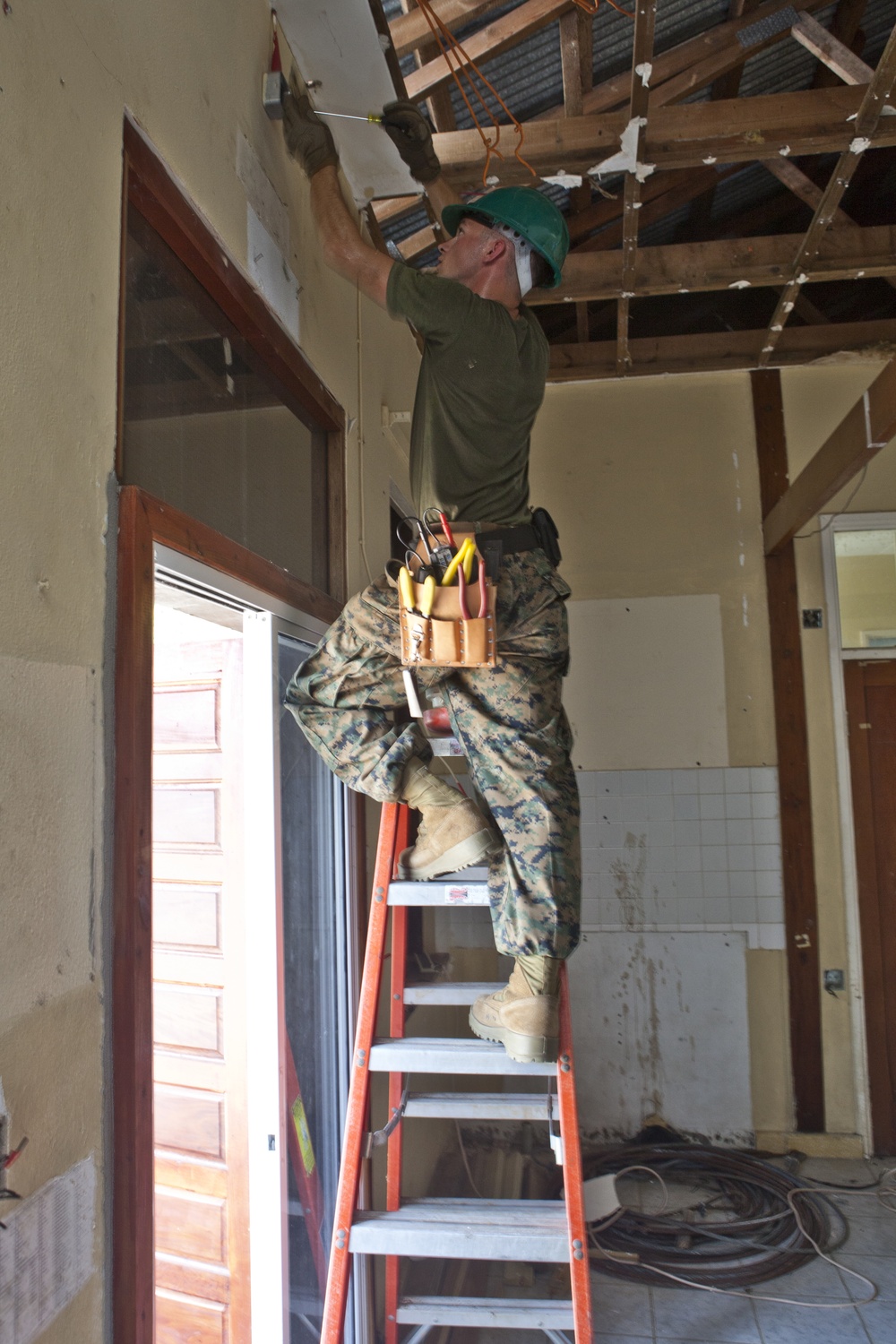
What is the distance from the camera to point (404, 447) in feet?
10.6

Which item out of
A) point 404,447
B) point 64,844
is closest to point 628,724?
point 404,447

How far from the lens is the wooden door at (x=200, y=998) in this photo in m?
2.21

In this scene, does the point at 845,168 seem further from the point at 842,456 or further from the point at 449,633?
the point at 449,633

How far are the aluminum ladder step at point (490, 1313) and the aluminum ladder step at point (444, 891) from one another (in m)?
0.73

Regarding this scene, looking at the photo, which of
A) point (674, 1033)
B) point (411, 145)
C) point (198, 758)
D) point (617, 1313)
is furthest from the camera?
point (674, 1033)

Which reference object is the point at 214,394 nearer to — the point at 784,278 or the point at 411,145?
the point at 411,145

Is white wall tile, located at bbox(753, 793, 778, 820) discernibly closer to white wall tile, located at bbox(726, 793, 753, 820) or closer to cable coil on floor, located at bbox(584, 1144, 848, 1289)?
white wall tile, located at bbox(726, 793, 753, 820)

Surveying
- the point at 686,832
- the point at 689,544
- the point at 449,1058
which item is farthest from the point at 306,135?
Answer: the point at 686,832

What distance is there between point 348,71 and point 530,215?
0.59 m

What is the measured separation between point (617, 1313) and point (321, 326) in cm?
312

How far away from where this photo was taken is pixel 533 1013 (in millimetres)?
1538

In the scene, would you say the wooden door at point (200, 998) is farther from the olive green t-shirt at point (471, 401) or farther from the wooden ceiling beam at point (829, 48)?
the wooden ceiling beam at point (829, 48)

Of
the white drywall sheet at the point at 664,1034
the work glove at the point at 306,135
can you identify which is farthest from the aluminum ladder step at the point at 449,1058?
the white drywall sheet at the point at 664,1034

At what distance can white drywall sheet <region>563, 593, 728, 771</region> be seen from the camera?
4039 millimetres
